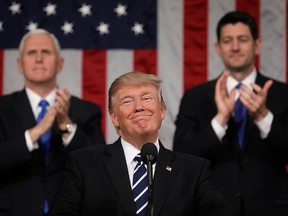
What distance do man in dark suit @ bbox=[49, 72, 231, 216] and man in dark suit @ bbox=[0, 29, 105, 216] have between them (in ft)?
3.16

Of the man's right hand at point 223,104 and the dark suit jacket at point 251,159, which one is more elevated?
the man's right hand at point 223,104

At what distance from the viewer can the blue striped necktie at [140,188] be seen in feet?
9.09

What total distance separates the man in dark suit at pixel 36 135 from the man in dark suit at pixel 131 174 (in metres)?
0.96

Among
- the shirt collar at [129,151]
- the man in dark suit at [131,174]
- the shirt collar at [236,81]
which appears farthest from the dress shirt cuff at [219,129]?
the shirt collar at [129,151]

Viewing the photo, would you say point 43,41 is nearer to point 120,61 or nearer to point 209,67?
point 120,61

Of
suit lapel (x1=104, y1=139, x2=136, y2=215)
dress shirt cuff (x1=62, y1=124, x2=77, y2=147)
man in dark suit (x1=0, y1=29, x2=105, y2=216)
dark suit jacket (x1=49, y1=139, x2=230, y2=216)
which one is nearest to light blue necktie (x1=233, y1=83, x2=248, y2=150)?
man in dark suit (x1=0, y1=29, x2=105, y2=216)

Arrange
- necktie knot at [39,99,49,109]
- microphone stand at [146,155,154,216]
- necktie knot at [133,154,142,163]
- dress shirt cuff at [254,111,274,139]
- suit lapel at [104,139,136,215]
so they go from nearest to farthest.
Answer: microphone stand at [146,155,154,216]
suit lapel at [104,139,136,215]
necktie knot at [133,154,142,163]
dress shirt cuff at [254,111,274,139]
necktie knot at [39,99,49,109]

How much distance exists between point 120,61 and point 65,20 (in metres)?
0.49

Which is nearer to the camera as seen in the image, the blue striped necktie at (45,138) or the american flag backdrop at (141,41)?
the blue striped necktie at (45,138)

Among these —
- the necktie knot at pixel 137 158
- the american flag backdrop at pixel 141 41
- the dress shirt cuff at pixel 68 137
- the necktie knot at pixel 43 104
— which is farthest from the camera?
the american flag backdrop at pixel 141 41

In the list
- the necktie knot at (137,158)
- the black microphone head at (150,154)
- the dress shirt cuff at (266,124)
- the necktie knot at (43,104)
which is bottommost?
the necktie knot at (137,158)

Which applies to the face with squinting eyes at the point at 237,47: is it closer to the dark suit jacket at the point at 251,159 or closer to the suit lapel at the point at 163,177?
the dark suit jacket at the point at 251,159

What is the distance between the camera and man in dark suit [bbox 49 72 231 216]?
2775 mm

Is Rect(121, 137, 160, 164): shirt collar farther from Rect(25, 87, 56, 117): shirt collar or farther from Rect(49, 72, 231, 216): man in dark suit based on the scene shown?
Rect(25, 87, 56, 117): shirt collar
